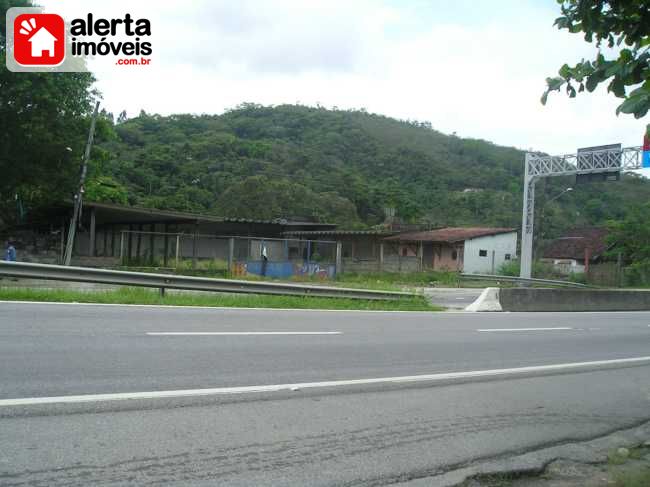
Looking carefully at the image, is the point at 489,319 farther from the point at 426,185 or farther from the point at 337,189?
the point at 426,185

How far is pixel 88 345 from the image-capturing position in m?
8.32

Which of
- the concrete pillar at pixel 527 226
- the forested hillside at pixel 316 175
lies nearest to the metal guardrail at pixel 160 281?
the forested hillside at pixel 316 175

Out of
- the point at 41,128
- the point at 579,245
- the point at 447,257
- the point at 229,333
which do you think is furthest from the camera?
the point at 579,245

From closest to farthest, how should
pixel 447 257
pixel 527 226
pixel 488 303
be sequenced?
pixel 488 303 → pixel 527 226 → pixel 447 257

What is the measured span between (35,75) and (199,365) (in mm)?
19975

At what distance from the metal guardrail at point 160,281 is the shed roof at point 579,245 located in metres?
40.1

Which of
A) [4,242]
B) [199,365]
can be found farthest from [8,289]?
[4,242]

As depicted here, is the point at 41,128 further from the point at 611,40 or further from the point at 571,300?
the point at 611,40

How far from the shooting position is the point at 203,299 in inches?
615

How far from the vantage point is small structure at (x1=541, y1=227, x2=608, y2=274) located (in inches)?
2076

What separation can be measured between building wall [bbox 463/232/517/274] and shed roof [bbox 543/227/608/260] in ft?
25.8

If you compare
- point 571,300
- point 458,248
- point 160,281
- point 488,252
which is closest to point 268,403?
point 160,281

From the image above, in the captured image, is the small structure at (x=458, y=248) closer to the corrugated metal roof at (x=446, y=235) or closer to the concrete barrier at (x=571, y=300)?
the corrugated metal roof at (x=446, y=235)

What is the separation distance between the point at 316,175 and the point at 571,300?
5932 cm
